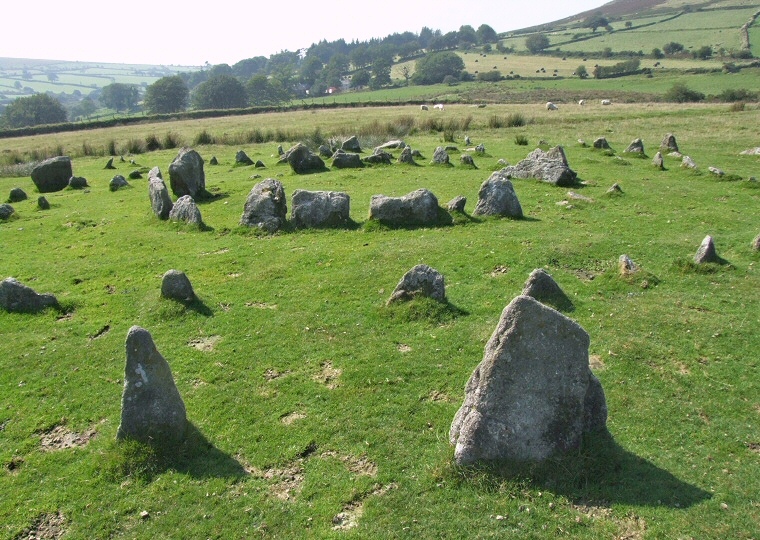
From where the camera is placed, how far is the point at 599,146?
116 ft

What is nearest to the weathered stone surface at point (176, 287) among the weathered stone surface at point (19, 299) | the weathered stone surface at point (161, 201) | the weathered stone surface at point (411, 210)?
the weathered stone surface at point (19, 299)

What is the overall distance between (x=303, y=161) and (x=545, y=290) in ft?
71.1

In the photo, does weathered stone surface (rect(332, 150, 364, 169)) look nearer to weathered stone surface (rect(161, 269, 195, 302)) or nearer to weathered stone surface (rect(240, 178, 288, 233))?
weathered stone surface (rect(240, 178, 288, 233))

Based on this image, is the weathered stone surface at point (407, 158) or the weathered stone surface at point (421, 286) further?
the weathered stone surface at point (407, 158)

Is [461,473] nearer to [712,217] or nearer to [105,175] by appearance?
[712,217]

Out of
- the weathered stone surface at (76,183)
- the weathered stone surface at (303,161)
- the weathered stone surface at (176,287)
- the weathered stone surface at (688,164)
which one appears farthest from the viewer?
the weathered stone surface at (76,183)

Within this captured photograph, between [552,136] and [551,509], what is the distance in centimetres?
3986

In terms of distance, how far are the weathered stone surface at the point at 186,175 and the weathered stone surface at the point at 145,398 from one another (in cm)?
1896

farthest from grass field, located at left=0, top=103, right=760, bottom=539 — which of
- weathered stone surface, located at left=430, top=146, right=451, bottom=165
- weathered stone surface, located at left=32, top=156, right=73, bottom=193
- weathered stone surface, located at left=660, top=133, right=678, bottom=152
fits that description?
weathered stone surface, located at left=660, top=133, right=678, bottom=152

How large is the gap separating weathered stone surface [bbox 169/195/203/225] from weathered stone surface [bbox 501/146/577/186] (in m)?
15.5

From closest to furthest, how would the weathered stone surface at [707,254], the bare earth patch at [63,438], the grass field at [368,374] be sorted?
the grass field at [368,374] < the bare earth patch at [63,438] < the weathered stone surface at [707,254]

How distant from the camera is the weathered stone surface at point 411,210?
2036cm

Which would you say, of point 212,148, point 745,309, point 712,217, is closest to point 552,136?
point 712,217

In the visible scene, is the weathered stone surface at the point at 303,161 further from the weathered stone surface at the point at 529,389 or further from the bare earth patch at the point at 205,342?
the weathered stone surface at the point at 529,389
